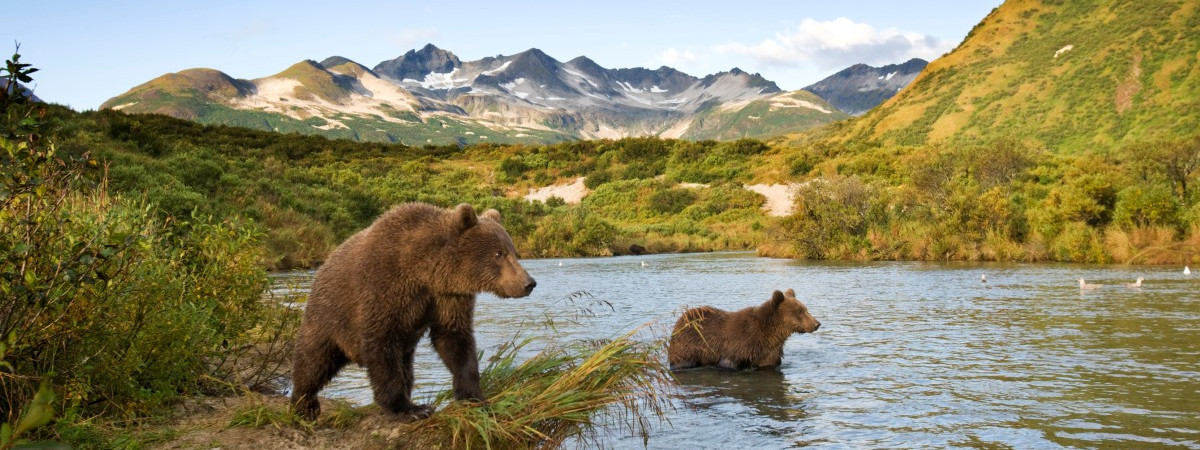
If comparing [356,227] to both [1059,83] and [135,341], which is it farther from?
[1059,83]

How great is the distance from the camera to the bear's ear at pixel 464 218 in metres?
4.81

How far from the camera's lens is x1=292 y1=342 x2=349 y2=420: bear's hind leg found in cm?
529

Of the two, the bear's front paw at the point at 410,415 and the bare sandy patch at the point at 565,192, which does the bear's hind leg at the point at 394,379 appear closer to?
the bear's front paw at the point at 410,415

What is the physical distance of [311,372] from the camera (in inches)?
209

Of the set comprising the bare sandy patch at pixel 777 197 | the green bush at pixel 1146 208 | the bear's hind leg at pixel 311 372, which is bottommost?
the bear's hind leg at pixel 311 372

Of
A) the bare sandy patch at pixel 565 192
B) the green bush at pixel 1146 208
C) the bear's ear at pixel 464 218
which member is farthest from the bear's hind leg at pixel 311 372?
the bare sandy patch at pixel 565 192

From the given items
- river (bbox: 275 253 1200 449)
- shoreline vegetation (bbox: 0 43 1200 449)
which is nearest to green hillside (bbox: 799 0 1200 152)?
shoreline vegetation (bbox: 0 43 1200 449)

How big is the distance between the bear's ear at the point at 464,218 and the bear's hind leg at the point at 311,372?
1224 mm

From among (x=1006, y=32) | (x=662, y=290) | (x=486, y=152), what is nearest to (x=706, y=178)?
(x=486, y=152)

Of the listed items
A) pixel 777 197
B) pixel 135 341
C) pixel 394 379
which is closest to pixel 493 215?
pixel 394 379

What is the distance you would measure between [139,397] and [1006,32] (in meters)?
126

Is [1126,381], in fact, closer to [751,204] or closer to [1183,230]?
[1183,230]

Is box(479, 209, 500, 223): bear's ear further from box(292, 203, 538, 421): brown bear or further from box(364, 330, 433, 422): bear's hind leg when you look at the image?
box(364, 330, 433, 422): bear's hind leg

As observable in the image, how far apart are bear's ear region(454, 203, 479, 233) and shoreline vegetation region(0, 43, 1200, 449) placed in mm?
1124
